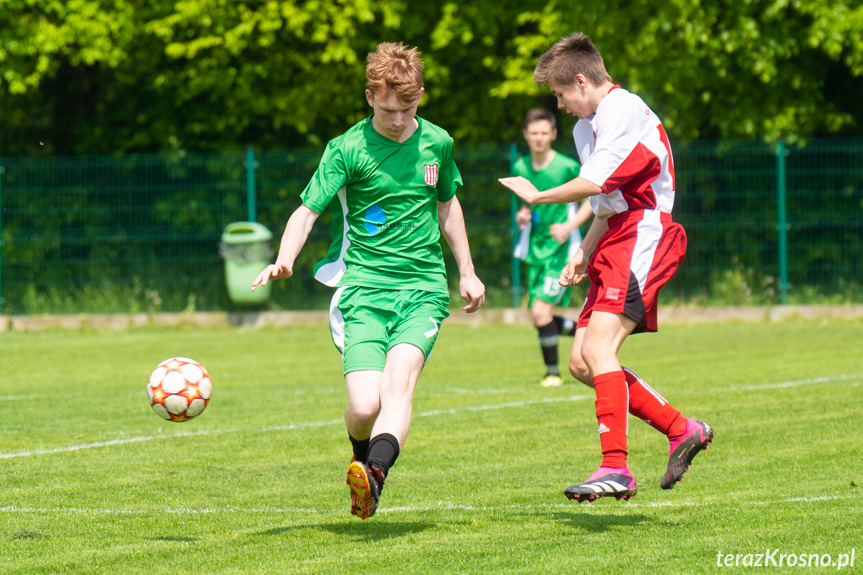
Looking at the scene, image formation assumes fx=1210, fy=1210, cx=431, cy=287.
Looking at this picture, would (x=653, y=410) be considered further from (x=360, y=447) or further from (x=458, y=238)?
(x=360, y=447)

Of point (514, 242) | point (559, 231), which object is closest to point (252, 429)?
point (559, 231)

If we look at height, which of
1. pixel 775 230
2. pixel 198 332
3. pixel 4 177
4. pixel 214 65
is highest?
pixel 214 65

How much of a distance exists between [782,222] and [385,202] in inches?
495

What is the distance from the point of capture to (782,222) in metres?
16.9

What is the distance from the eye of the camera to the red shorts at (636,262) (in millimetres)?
5188

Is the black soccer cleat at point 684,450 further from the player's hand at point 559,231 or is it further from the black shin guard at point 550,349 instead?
the black shin guard at point 550,349

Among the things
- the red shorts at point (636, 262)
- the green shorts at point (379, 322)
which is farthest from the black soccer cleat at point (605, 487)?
the green shorts at point (379, 322)

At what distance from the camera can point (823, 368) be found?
10.8 meters

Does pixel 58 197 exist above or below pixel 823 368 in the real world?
above

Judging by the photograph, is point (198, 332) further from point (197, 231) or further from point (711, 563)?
point (711, 563)

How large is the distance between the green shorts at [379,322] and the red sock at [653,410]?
0.91m

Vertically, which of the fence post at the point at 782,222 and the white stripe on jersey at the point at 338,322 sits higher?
the white stripe on jersey at the point at 338,322

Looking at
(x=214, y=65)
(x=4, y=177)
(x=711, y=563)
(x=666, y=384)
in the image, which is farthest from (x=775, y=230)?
(x=711, y=563)

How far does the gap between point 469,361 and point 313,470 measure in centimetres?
617
